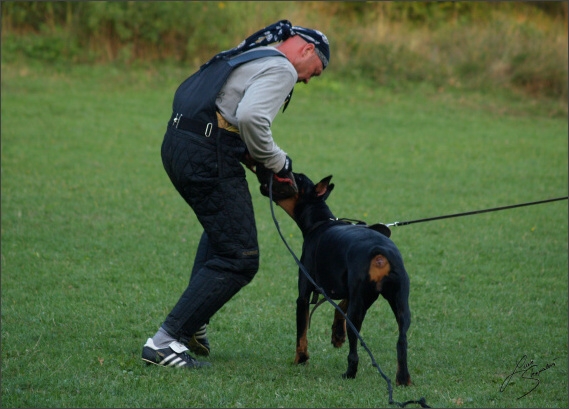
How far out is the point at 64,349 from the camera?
16.0ft

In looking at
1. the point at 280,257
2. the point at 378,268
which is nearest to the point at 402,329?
the point at 378,268

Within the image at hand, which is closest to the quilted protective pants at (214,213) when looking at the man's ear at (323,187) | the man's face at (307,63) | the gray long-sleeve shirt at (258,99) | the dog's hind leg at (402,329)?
the gray long-sleeve shirt at (258,99)

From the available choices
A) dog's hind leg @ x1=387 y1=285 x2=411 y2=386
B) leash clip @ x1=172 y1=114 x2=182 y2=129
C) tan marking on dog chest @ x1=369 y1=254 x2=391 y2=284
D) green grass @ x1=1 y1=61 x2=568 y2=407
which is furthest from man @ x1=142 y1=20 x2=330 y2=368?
dog's hind leg @ x1=387 y1=285 x2=411 y2=386

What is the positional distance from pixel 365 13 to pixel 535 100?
5.53 m

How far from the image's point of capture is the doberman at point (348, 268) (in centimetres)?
425

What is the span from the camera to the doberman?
4.25 metres

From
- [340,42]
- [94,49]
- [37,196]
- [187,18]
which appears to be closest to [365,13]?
[340,42]

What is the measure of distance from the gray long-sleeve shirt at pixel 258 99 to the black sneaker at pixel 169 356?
3.82 ft

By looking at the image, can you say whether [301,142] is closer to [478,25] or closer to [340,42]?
[340,42]

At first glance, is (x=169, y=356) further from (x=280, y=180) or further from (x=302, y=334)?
(x=280, y=180)

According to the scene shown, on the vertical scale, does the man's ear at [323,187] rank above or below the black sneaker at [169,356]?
above

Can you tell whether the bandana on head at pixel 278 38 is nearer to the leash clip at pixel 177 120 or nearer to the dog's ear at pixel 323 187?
the leash clip at pixel 177 120

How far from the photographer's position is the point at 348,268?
438 centimetres

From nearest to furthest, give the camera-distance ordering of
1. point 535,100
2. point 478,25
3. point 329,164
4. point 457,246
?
1. point 457,246
2. point 329,164
3. point 535,100
4. point 478,25
